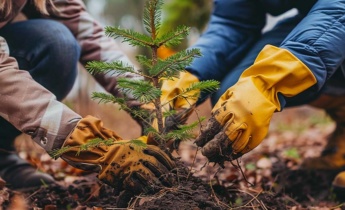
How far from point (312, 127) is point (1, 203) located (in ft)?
14.4

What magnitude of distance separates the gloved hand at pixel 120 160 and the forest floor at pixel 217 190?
0.07 metres

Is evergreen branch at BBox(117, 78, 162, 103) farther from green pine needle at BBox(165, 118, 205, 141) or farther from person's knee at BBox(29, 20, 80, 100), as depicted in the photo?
person's knee at BBox(29, 20, 80, 100)

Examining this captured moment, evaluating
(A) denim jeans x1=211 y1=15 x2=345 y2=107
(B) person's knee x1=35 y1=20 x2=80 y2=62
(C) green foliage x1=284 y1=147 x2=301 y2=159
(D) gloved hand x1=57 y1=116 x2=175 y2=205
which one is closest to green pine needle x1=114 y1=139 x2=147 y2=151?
(D) gloved hand x1=57 y1=116 x2=175 y2=205

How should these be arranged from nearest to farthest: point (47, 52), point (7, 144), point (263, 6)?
point (47, 52)
point (7, 144)
point (263, 6)

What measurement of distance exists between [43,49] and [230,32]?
1.11 m

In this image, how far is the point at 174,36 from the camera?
1.78 metres

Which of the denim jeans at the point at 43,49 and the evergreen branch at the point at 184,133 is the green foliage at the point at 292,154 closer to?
the denim jeans at the point at 43,49

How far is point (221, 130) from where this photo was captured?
1.86 m

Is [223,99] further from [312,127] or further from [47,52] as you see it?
[312,127]

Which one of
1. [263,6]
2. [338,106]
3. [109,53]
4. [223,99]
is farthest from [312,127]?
[223,99]

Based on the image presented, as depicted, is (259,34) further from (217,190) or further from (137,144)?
(137,144)

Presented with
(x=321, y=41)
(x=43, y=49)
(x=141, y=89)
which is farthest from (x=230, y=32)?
(x=141, y=89)

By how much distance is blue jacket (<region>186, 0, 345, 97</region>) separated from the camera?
6.76 feet

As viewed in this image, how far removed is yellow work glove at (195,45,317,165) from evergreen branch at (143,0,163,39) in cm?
38
